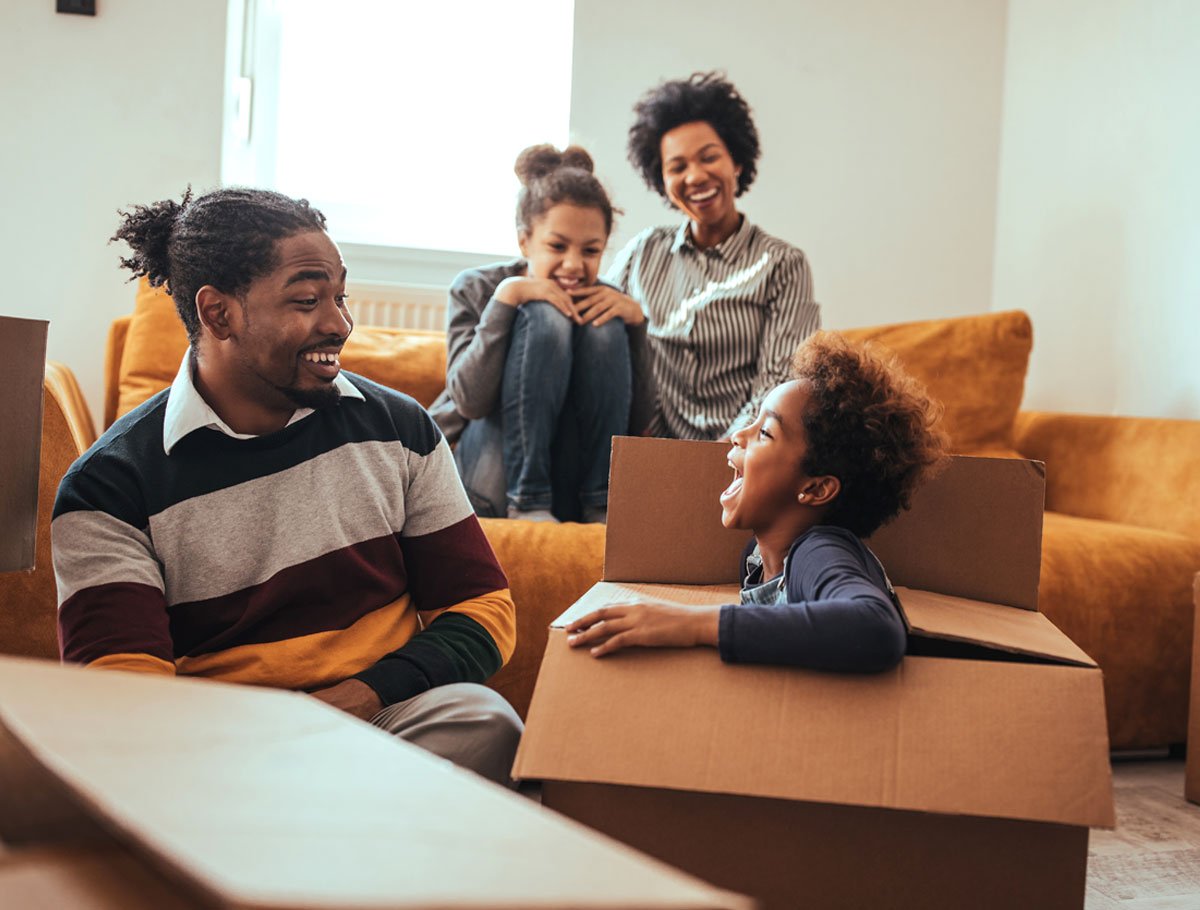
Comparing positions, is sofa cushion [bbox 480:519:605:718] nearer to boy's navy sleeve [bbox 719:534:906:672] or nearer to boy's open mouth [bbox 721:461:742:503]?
boy's open mouth [bbox 721:461:742:503]

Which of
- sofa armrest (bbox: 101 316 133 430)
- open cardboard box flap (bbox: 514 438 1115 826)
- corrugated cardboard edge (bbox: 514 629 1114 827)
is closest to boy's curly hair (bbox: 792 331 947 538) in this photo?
open cardboard box flap (bbox: 514 438 1115 826)

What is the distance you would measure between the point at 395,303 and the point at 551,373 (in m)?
0.98

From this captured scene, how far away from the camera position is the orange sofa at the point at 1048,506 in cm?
168

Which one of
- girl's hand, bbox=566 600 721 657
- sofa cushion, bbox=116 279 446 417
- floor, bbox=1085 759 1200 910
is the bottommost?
floor, bbox=1085 759 1200 910

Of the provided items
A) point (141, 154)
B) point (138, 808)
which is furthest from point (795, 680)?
point (141, 154)

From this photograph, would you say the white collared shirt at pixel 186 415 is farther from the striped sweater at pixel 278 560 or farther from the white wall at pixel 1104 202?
the white wall at pixel 1104 202

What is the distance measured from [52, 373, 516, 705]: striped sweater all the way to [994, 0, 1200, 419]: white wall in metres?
1.71

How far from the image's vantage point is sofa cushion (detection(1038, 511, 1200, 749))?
5.95ft

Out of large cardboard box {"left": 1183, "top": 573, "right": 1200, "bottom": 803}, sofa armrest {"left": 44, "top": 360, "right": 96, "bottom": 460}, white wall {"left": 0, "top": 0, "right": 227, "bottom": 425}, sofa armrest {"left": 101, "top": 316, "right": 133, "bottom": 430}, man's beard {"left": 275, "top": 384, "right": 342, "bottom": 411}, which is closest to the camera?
man's beard {"left": 275, "top": 384, "right": 342, "bottom": 411}

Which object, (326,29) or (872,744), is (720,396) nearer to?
(872,744)

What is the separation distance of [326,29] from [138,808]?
288cm

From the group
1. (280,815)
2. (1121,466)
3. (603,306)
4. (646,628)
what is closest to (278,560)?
(646,628)

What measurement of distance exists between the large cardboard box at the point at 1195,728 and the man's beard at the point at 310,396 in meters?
1.28

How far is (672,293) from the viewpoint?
223 cm
